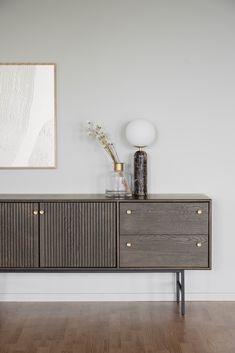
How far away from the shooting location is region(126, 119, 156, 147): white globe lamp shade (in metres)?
3.65

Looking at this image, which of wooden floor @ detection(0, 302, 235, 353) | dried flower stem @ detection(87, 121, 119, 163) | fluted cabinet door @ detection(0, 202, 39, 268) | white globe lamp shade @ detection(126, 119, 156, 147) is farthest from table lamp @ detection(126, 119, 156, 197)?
wooden floor @ detection(0, 302, 235, 353)

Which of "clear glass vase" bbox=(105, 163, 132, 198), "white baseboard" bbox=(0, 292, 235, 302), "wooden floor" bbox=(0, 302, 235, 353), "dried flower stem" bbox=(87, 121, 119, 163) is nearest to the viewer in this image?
"wooden floor" bbox=(0, 302, 235, 353)

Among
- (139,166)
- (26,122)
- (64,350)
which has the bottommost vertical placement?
(64,350)

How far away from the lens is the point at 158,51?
3.85 metres

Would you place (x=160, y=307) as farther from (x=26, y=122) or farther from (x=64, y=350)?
(x=26, y=122)

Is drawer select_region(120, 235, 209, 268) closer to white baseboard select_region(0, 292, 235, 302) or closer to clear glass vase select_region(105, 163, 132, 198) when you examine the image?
clear glass vase select_region(105, 163, 132, 198)

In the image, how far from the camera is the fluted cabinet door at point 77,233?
352 centimetres

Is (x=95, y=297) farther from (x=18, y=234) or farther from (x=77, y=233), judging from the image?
(x=18, y=234)

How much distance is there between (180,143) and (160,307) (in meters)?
1.14

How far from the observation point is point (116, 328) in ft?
10.9

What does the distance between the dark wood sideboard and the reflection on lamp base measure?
0.61 ft

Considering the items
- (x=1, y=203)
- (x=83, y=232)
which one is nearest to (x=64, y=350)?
(x=83, y=232)

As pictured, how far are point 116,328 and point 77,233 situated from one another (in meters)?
0.64

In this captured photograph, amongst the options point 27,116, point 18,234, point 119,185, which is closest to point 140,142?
point 119,185
